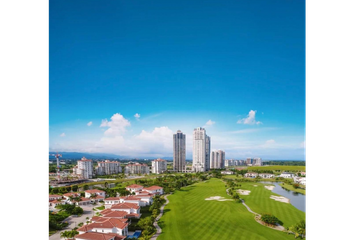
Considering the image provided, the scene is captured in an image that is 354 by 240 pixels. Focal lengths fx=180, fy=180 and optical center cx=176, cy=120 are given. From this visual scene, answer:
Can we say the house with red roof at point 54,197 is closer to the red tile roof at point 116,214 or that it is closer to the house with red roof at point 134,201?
the house with red roof at point 134,201

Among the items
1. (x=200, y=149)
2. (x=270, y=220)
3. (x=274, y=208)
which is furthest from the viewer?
(x=200, y=149)

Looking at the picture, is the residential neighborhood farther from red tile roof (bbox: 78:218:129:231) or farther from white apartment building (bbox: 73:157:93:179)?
white apartment building (bbox: 73:157:93:179)

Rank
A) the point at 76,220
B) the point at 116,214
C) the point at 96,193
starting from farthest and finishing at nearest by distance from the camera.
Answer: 1. the point at 96,193
2. the point at 76,220
3. the point at 116,214

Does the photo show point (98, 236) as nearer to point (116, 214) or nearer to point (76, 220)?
point (116, 214)

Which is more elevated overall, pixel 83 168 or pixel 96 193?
pixel 83 168

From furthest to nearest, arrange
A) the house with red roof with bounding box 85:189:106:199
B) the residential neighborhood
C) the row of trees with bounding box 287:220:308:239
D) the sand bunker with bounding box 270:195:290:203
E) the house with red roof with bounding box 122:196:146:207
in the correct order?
the house with red roof with bounding box 85:189:106:199 → the sand bunker with bounding box 270:195:290:203 → the house with red roof with bounding box 122:196:146:207 → the row of trees with bounding box 287:220:308:239 → the residential neighborhood

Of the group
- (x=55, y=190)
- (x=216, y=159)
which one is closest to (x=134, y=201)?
(x=55, y=190)

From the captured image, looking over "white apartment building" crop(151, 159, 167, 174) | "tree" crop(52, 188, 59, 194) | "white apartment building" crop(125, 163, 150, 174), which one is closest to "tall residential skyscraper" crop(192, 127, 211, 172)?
"white apartment building" crop(151, 159, 167, 174)
